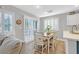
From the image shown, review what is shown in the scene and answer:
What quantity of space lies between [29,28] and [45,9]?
35 centimetres

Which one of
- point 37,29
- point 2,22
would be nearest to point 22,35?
point 37,29

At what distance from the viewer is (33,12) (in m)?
1.61

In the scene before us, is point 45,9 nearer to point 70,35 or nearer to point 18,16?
point 18,16

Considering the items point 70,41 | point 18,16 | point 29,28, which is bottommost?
point 70,41

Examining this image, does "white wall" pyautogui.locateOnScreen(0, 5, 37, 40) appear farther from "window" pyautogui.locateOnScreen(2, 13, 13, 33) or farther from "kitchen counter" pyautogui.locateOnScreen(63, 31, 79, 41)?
"kitchen counter" pyautogui.locateOnScreen(63, 31, 79, 41)

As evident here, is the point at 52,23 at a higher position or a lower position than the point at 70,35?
higher

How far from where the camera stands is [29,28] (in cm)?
162

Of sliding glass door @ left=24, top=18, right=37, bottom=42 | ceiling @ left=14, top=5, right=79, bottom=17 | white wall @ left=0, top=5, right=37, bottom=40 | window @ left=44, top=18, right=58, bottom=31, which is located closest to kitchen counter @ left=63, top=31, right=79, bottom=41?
window @ left=44, top=18, right=58, bottom=31

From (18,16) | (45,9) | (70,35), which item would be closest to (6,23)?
(18,16)

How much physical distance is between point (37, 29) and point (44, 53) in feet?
1.16

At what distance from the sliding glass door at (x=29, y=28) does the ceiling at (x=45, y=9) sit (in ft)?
0.41

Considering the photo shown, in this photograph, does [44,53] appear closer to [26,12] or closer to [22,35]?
[22,35]

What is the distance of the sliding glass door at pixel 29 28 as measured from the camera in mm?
1607

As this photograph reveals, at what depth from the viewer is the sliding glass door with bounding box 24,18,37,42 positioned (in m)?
→ 1.61
